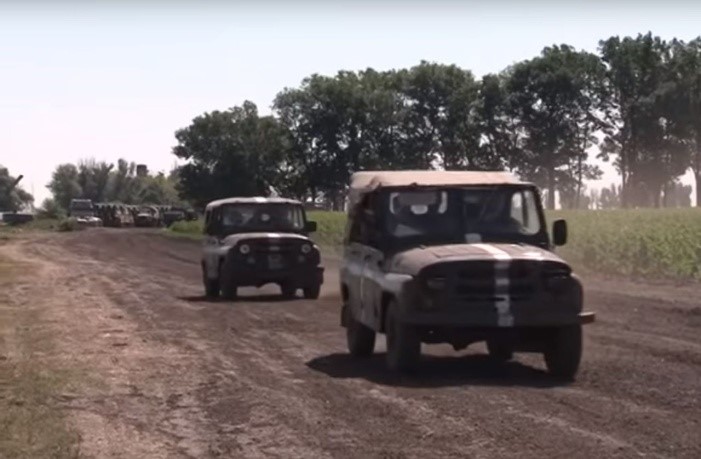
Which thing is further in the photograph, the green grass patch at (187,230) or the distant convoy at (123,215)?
the distant convoy at (123,215)

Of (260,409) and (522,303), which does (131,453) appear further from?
(522,303)

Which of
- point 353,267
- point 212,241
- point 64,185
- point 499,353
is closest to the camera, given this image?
point 499,353

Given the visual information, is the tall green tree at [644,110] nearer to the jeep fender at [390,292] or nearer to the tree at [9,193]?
the jeep fender at [390,292]

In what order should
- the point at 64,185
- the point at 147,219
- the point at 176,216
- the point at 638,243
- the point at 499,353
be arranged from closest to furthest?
1. the point at 499,353
2. the point at 638,243
3. the point at 176,216
4. the point at 147,219
5. the point at 64,185

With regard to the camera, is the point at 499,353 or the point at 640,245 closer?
the point at 499,353

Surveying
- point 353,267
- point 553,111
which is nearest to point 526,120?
point 553,111

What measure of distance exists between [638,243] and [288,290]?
1391 cm

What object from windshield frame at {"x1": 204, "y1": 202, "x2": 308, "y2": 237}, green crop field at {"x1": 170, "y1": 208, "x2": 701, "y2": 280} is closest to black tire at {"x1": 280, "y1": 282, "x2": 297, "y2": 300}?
windshield frame at {"x1": 204, "y1": 202, "x2": 308, "y2": 237}

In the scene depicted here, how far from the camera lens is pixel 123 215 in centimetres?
11025

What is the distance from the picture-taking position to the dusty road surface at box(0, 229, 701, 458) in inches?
422

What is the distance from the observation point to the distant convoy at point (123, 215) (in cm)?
10503

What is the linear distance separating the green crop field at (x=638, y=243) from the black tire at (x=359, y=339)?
19.3m

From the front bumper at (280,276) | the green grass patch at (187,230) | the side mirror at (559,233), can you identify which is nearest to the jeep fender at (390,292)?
the side mirror at (559,233)

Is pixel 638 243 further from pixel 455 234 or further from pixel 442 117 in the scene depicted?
pixel 442 117
